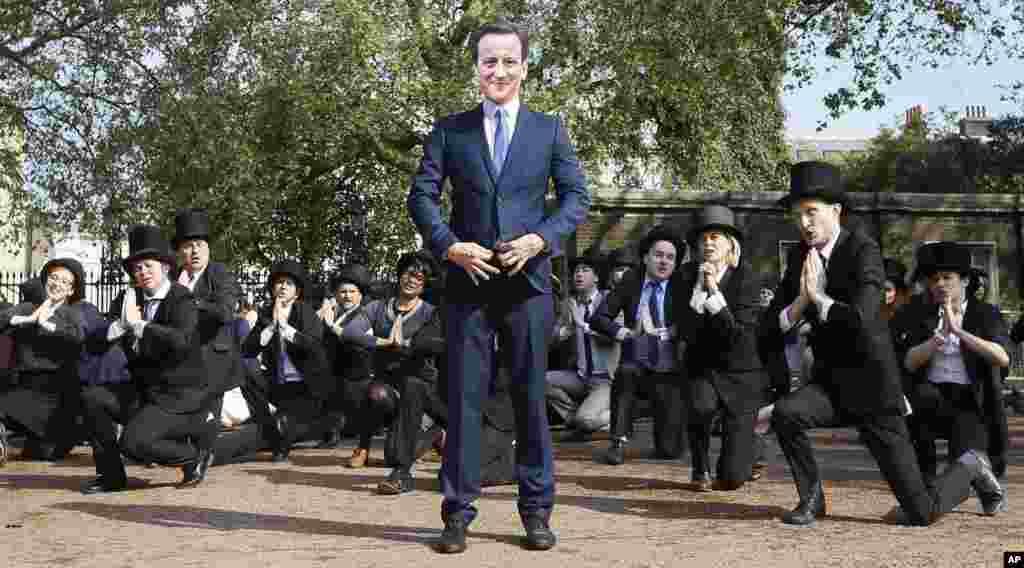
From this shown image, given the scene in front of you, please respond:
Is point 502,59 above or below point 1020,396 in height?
above

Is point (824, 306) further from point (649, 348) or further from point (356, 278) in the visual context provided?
point (356, 278)

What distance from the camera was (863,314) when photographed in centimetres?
729

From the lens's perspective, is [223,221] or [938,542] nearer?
[938,542]

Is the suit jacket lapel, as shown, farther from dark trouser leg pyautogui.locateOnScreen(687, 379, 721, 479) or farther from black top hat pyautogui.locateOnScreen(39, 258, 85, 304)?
black top hat pyautogui.locateOnScreen(39, 258, 85, 304)

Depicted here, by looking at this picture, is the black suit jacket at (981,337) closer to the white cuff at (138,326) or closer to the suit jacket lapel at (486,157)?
the suit jacket lapel at (486,157)

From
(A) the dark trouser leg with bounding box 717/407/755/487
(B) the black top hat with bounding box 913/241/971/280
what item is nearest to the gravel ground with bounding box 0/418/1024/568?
(A) the dark trouser leg with bounding box 717/407/755/487

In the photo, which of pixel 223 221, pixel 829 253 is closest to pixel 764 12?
pixel 223 221

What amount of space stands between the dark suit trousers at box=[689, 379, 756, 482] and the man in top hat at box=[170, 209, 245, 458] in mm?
3457

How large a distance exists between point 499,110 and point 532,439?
1589 mm

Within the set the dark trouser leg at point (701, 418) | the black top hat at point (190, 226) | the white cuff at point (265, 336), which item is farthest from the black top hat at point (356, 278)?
the dark trouser leg at point (701, 418)

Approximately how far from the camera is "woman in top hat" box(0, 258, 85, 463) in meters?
11.6

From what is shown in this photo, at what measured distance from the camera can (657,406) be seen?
37.9ft

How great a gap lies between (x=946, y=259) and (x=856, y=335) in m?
1.72

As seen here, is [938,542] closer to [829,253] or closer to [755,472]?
[829,253]
